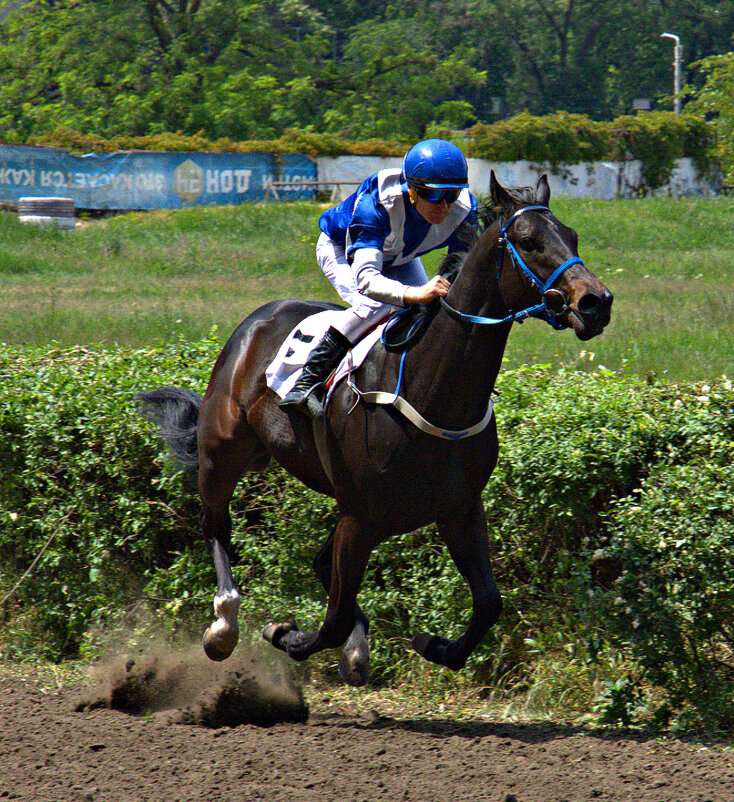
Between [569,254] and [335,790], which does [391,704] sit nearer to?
[335,790]

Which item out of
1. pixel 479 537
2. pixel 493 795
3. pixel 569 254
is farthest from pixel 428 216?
pixel 493 795

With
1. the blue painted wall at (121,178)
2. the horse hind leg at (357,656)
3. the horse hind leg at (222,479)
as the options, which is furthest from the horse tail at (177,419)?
the blue painted wall at (121,178)

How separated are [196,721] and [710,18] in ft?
193

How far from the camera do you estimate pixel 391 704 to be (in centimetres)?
488

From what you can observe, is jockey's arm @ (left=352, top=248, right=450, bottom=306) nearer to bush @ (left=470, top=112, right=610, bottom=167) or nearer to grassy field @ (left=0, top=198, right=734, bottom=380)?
grassy field @ (left=0, top=198, right=734, bottom=380)

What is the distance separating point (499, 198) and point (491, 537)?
6.05ft

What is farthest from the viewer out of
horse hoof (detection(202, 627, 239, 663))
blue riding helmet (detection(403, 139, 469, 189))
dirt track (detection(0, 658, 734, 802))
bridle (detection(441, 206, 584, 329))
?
horse hoof (detection(202, 627, 239, 663))

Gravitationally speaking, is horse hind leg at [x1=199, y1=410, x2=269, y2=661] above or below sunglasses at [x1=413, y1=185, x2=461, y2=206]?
below

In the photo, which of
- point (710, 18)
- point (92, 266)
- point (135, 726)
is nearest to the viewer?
Answer: point (135, 726)

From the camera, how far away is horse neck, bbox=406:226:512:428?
11.9 feet

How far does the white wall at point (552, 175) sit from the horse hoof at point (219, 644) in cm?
2733

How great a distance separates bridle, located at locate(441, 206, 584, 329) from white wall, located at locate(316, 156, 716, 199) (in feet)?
92.2

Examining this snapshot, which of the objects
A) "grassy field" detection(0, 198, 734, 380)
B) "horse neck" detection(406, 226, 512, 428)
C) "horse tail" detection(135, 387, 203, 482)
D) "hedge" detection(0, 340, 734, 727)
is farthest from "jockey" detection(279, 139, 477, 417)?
"grassy field" detection(0, 198, 734, 380)

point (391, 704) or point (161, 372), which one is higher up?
point (161, 372)
